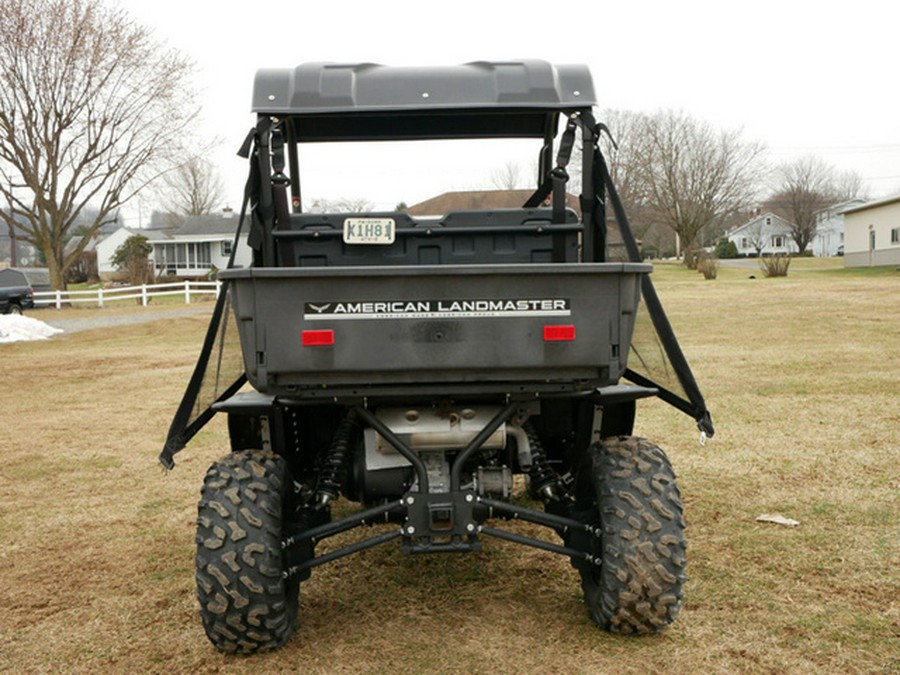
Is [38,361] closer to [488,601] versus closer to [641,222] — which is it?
[488,601]

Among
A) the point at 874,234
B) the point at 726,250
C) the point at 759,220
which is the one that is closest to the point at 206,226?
the point at 726,250

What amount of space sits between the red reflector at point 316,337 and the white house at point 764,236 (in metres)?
91.6

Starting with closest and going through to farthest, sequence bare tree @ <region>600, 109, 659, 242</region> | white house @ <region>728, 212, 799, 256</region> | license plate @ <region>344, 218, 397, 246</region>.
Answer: license plate @ <region>344, 218, 397, 246</region> → bare tree @ <region>600, 109, 659, 242</region> → white house @ <region>728, 212, 799, 256</region>

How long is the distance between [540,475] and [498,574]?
2.25 feet

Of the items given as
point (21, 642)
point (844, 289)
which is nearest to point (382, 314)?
point (21, 642)

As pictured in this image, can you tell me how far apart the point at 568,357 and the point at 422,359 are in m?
0.50

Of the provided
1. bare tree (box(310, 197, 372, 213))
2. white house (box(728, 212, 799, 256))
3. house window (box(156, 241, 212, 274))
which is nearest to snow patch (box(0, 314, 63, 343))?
bare tree (box(310, 197, 372, 213))

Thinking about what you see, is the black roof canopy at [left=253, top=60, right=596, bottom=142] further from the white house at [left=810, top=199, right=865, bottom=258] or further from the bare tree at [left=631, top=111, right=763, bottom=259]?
the white house at [left=810, top=199, right=865, bottom=258]

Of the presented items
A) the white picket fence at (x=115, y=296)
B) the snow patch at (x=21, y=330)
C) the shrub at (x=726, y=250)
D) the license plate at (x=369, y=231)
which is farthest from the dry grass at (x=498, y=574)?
the shrub at (x=726, y=250)

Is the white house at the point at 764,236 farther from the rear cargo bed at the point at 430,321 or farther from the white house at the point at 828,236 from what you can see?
the rear cargo bed at the point at 430,321

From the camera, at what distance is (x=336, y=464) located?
13.1 feet

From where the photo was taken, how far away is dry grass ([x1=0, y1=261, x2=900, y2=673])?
11.7 feet

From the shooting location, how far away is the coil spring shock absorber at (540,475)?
4.04 meters

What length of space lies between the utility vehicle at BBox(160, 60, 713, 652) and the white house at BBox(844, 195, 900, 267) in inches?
1794
